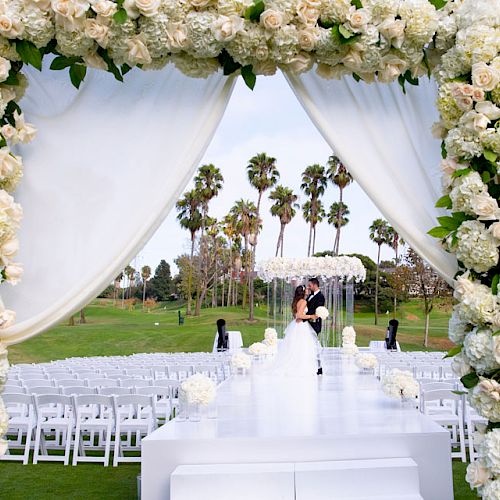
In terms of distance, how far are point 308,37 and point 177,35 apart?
2.52ft

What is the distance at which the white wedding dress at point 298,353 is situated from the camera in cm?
1066

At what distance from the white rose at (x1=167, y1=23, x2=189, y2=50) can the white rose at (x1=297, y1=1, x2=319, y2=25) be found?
0.67m

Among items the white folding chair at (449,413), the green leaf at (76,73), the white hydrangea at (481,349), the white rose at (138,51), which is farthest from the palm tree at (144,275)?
the white hydrangea at (481,349)

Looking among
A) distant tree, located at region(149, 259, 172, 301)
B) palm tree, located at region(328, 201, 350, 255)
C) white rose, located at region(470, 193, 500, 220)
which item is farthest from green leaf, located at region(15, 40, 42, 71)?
distant tree, located at region(149, 259, 172, 301)

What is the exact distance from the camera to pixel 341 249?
45.0m

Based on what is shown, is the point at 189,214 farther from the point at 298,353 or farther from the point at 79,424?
the point at 79,424

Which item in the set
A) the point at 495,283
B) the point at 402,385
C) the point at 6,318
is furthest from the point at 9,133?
the point at 402,385

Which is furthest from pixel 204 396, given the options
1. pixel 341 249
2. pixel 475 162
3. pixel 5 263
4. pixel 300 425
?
pixel 341 249

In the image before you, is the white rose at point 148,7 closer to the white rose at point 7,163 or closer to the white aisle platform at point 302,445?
the white rose at point 7,163

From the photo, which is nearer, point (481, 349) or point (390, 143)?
point (481, 349)

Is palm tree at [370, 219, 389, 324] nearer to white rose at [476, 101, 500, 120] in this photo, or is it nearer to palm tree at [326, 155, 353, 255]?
palm tree at [326, 155, 353, 255]

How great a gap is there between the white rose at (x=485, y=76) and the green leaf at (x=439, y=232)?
2.72 ft

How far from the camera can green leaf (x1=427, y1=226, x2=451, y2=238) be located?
353cm

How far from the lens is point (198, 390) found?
507 centimetres
